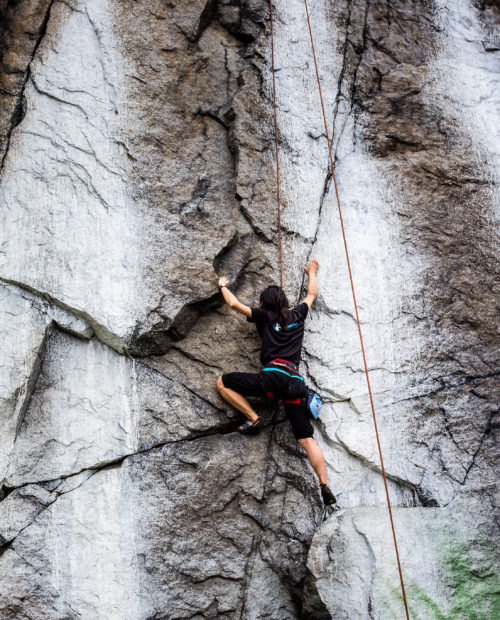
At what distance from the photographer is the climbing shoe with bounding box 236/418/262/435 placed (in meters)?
5.18

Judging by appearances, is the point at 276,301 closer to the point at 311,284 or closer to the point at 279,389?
the point at 311,284

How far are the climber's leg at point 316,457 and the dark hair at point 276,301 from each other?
3.22 feet

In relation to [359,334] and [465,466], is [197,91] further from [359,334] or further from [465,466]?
[465,466]

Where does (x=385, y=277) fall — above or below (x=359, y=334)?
above

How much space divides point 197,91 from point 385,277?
9.07ft

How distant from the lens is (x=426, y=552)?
4.79 metres

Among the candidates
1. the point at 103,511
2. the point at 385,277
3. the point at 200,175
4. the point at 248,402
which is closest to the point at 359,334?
the point at 385,277

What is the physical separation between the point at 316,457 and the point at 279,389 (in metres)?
0.64

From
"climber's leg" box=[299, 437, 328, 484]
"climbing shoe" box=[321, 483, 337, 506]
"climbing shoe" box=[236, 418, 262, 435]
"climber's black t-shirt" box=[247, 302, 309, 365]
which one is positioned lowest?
"climbing shoe" box=[321, 483, 337, 506]

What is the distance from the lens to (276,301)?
5215 millimetres

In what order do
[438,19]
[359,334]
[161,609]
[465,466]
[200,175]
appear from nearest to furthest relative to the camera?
[161,609], [465,466], [359,334], [200,175], [438,19]

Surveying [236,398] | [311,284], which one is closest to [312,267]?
[311,284]

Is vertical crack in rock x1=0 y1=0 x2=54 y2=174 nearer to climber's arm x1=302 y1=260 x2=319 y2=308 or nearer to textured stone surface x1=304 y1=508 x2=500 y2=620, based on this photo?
climber's arm x1=302 y1=260 x2=319 y2=308

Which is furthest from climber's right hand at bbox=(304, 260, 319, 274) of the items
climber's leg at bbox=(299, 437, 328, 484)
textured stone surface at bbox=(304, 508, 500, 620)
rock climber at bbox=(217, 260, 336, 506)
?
textured stone surface at bbox=(304, 508, 500, 620)
